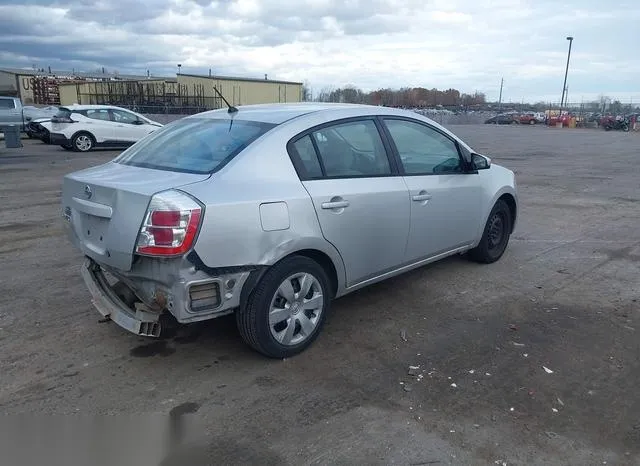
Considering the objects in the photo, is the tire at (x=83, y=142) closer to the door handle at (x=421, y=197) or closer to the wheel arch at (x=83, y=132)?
the wheel arch at (x=83, y=132)

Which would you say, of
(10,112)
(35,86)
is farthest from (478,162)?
(35,86)

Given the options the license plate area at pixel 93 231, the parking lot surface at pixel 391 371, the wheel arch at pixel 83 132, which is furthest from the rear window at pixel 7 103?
the license plate area at pixel 93 231

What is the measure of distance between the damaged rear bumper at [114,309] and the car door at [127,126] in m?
15.9

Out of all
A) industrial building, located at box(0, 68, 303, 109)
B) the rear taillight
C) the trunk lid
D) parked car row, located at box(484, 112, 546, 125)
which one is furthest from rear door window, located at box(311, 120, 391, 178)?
parked car row, located at box(484, 112, 546, 125)

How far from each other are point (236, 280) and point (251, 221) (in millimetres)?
386

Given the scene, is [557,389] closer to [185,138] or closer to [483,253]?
[483,253]

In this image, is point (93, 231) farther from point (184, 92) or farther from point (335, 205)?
point (184, 92)

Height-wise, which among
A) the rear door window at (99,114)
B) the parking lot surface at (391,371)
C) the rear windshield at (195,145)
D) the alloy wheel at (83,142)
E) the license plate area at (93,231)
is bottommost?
the parking lot surface at (391,371)

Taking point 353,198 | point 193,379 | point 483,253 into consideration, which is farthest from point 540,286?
point 193,379

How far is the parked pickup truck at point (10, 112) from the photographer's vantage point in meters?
22.2

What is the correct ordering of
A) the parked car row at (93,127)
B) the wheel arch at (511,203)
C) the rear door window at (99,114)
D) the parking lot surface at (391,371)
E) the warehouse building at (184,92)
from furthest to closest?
the warehouse building at (184,92)
the rear door window at (99,114)
the parked car row at (93,127)
the wheel arch at (511,203)
the parking lot surface at (391,371)

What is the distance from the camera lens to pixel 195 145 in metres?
4.06

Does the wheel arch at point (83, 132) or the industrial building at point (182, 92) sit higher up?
the industrial building at point (182, 92)

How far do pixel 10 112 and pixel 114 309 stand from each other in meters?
22.5
